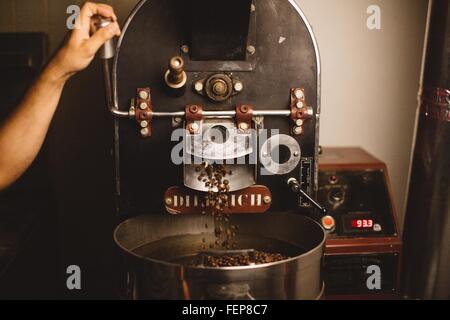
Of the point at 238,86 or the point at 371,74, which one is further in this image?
the point at 371,74

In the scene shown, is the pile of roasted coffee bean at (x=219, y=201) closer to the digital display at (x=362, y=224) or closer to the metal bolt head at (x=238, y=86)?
the metal bolt head at (x=238, y=86)

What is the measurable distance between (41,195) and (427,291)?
179 cm

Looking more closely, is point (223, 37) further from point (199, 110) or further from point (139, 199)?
point (139, 199)

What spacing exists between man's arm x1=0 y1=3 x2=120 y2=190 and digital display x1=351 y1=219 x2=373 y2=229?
3.89ft

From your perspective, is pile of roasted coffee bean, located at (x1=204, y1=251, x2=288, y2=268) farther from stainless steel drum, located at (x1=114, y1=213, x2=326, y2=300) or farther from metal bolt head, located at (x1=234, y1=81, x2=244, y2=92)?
metal bolt head, located at (x1=234, y1=81, x2=244, y2=92)

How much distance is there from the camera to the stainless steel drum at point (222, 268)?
4.75 feet

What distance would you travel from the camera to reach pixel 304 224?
1.84 meters

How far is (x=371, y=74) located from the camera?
270 cm

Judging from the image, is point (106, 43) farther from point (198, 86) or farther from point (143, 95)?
point (198, 86)

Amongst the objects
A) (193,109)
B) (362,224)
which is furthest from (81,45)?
(362,224)

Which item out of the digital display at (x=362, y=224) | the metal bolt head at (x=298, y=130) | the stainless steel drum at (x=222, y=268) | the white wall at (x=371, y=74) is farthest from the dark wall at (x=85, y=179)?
the digital display at (x=362, y=224)

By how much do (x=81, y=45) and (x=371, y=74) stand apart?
162 cm

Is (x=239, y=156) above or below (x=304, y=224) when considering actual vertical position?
above
